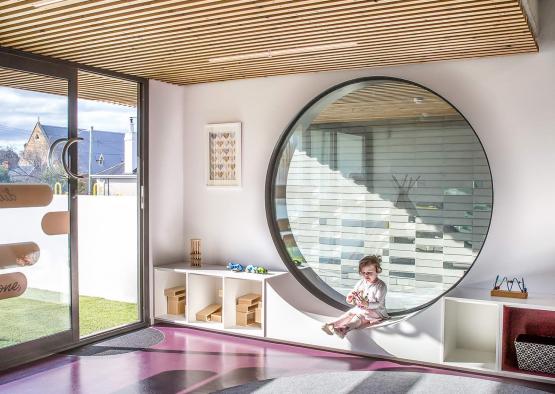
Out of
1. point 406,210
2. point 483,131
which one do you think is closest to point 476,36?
point 483,131

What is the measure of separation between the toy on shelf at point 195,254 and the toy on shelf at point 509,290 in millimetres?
2778

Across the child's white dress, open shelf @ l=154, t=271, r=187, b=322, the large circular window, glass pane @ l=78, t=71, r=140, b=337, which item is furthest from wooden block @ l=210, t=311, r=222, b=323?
the child's white dress

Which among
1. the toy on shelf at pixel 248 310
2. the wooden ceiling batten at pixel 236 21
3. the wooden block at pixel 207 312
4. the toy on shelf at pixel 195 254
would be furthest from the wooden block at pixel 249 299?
the wooden ceiling batten at pixel 236 21

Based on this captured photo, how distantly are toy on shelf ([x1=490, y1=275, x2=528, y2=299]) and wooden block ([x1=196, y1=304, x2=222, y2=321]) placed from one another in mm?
2610

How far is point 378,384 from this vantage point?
394 centimetres

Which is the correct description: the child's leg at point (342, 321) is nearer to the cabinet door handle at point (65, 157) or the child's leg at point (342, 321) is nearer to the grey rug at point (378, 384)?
the grey rug at point (378, 384)

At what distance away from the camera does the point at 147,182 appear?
5.56 m

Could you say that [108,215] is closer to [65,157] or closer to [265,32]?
[65,157]

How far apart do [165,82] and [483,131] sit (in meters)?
3.10

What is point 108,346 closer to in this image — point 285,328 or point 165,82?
point 285,328

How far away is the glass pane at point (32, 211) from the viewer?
4.27 m

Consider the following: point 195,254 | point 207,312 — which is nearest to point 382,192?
point 195,254

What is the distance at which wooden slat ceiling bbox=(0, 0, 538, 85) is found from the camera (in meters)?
3.23

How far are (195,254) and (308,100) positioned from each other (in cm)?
188
